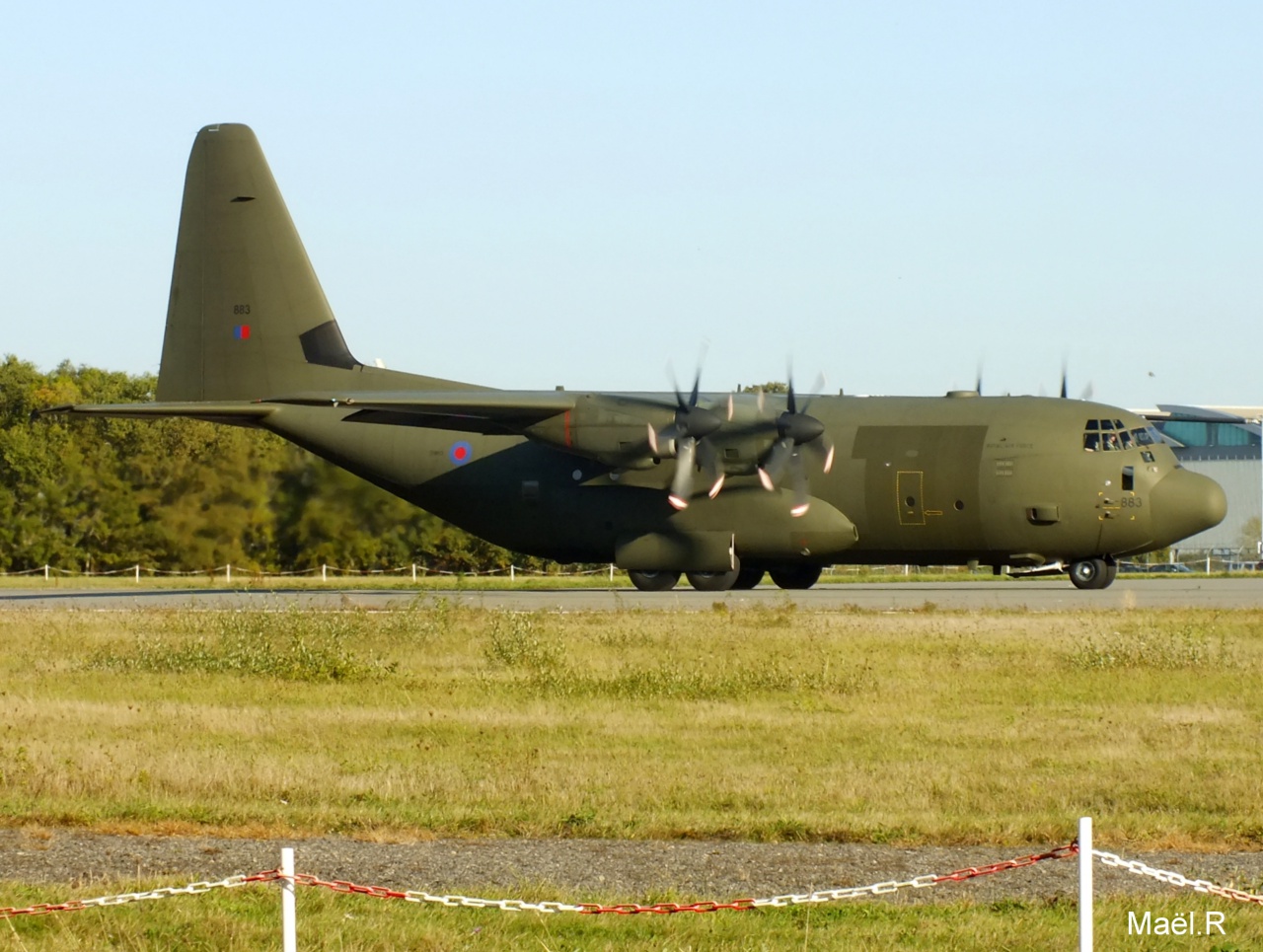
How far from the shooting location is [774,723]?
18953 mm

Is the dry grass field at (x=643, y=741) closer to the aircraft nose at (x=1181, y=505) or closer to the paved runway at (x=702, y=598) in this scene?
the paved runway at (x=702, y=598)

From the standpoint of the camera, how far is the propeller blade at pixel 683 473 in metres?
34.6

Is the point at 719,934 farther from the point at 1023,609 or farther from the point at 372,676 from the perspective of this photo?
the point at 1023,609

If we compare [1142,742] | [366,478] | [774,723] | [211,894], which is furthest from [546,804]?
[366,478]

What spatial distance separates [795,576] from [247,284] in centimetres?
1561

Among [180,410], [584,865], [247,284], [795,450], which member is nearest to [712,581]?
[795,450]

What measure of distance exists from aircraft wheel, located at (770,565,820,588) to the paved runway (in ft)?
0.97

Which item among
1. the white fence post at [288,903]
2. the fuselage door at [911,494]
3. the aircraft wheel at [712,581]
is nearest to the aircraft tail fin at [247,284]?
the aircraft wheel at [712,581]

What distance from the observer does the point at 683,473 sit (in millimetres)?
34688

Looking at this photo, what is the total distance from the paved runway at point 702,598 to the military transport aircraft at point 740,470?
0.92 meters

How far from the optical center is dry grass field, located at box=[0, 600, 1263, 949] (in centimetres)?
982

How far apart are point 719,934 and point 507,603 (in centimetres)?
2766

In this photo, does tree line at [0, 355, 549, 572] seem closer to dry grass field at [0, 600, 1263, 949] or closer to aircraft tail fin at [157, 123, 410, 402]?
aircraft tail fin at [157, 123, 410, 402]

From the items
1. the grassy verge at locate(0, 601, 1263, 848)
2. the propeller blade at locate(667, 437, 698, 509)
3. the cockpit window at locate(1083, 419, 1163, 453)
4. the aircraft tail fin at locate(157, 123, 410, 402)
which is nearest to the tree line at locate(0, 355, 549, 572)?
the aircraft tail fin at locate(157, 123, 410, 402)
